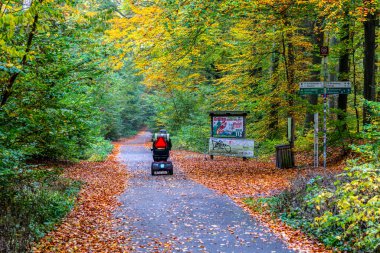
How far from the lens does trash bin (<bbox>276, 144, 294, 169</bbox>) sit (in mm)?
15945

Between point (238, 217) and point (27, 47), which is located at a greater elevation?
point (27, 47)

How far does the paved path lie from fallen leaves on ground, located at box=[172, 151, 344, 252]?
0.29 meters

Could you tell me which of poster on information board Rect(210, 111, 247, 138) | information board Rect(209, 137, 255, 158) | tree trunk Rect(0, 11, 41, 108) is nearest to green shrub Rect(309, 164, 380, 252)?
tree trunk Rect(0, 11, 41, 108)

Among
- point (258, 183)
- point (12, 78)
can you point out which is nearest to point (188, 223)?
point (12, 78)

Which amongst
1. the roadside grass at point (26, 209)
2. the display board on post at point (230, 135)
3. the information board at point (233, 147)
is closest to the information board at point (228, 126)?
the display board on post at point (230, 135)

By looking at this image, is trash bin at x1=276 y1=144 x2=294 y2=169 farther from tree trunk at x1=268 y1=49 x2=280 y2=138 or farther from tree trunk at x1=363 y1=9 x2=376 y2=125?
tree trunk at x1=363 y1=9 x2=376 y2=125

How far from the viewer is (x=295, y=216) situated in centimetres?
797

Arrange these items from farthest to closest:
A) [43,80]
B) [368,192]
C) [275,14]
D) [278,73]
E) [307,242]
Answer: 1. [278,73]
2. [275,14]
3. [43,80]
4. [307,242]
5. [368,192]

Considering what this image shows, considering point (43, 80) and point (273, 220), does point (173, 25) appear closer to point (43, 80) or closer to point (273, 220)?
point (43, 80)

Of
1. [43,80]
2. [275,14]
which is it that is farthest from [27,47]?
[275,14]

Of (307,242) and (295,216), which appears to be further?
(295,216)

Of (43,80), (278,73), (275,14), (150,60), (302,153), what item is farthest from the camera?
(302,153)

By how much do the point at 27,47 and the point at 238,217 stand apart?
5472 millimetres

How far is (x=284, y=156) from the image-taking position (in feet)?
52.3
